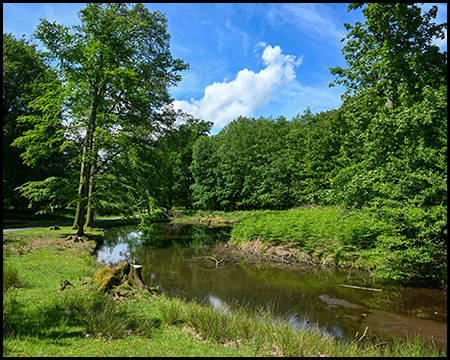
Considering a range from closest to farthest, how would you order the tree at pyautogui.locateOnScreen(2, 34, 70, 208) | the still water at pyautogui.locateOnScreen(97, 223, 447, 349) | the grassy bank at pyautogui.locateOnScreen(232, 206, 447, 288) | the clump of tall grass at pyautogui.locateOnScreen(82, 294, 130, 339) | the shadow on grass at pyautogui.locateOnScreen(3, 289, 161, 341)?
the shadow on grass at pyautogui.locateOnScreen(3, 289, 161, 341)
the clump of tall grass at pyautogui.locateOnScreen(82, 294, 130, 339)
the still water at pyautogui.locateOnScreen(97, 223, 447, 349)
the grassy bank at pyautogui.locateOnScreen(232, 206, 447, 288)
the tree at pyautogui.locateOnScreen(2, 34, 70, 208)

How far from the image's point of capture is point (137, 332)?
5.93 meters

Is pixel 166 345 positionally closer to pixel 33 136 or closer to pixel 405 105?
pixel 405 105

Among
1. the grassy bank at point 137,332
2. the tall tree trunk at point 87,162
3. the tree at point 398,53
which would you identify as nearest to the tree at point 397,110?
the tree at point 398,53

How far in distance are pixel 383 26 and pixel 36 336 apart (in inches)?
662

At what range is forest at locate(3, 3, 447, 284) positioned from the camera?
30.5 ft

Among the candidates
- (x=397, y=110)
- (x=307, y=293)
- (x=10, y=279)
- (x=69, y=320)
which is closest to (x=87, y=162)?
(x=10, y=279)

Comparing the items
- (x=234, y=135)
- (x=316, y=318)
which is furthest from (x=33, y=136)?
(x=234, y=135)

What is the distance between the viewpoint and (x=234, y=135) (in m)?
49.5

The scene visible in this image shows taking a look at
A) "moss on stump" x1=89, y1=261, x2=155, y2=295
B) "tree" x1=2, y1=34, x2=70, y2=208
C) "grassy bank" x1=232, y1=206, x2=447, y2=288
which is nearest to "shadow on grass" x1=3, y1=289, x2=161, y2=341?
"moss on stump" x1=89, y1=261, x2=155, y2=295

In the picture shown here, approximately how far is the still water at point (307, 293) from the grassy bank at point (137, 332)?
3.80 ft

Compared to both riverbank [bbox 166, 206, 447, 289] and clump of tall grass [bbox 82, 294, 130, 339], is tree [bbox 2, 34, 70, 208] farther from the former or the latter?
clump of tall grass [bbox 82, 294, 130, 339]

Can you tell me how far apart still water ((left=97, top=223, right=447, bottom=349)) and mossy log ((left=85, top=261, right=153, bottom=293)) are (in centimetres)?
160

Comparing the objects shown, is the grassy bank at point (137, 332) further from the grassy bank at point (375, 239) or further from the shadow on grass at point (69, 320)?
the grassy bank at point (375, 239)

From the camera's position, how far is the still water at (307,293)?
24.7 ft
